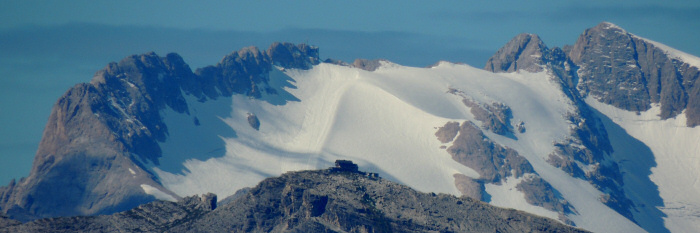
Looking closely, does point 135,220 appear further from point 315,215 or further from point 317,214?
point 317,214

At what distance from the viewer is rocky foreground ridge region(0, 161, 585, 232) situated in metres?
187

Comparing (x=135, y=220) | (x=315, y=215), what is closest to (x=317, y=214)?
(x=315, y=215)

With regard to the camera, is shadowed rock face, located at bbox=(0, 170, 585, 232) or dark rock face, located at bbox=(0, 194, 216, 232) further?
shadowed rock face, located at bbox=(0, 170, 585, 232)

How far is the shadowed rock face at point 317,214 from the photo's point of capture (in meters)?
187

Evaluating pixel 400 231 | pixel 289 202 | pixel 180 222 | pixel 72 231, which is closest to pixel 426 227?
pixel 400 231

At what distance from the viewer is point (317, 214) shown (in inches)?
7421

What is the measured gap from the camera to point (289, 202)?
622 ft

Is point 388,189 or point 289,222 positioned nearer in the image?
point 289,222

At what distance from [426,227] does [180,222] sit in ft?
91.4

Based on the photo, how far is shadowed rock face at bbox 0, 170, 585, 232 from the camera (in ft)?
613

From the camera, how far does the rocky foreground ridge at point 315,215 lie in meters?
187

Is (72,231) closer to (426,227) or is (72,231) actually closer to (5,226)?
(5,226)

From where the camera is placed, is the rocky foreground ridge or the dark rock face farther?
the rocky foreground ridge

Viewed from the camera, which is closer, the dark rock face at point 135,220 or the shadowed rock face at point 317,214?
the dark rock face at point 135,220
